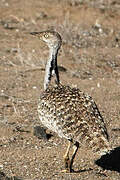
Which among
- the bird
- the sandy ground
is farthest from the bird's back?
the sandy ground

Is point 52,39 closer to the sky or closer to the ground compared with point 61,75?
closer to the sky

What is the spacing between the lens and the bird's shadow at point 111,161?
5887 mm

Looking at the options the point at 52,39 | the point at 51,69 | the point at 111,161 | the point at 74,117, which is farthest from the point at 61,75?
the point at 74,117

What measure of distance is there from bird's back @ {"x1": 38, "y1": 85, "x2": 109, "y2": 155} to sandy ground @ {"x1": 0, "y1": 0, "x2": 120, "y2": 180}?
0.56 m

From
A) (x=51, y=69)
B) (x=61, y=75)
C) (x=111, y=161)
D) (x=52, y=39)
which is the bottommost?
(x=61, y=75)

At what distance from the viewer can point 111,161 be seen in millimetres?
6062

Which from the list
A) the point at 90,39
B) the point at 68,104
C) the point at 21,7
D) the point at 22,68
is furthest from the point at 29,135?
the point at 21,7

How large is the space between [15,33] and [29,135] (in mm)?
5132

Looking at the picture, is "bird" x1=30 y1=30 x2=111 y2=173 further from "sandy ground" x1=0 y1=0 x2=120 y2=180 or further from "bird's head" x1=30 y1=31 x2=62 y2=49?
"bird's head" x1=30 y1=31 x2=62 y2=49

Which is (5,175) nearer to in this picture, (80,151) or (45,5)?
(80,151)

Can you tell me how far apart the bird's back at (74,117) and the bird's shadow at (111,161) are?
715 millimetres

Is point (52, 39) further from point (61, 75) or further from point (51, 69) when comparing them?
point (61, 75)

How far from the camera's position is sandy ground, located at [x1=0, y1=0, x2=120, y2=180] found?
586 centimetres

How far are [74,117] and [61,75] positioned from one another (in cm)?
396
